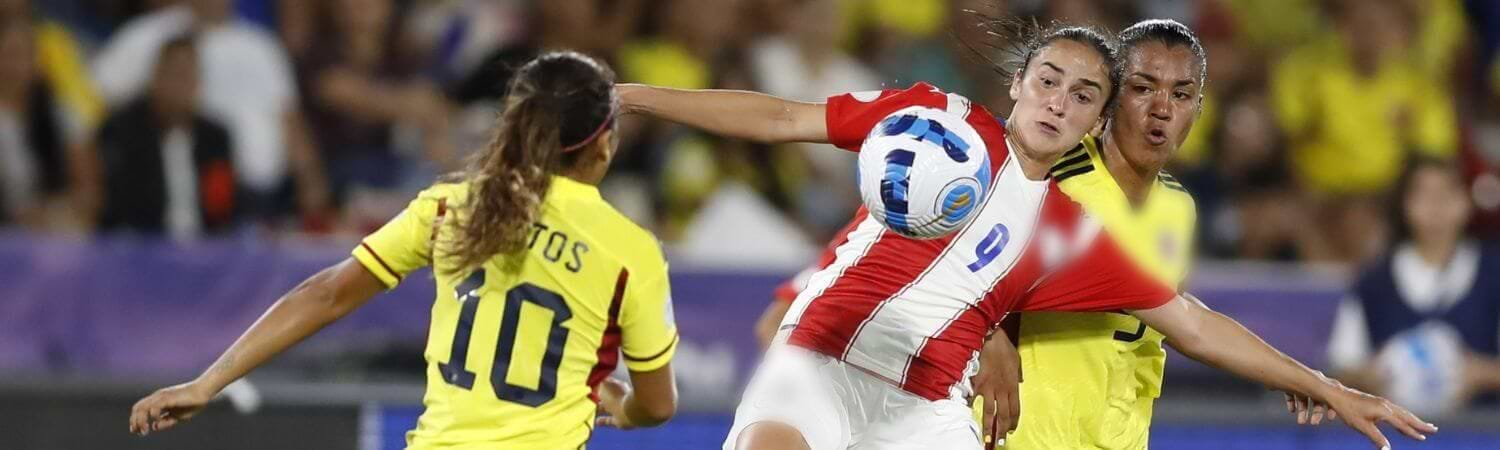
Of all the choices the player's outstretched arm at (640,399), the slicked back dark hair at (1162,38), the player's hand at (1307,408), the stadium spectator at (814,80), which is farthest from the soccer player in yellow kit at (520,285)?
the stadium spectator at (814,80)

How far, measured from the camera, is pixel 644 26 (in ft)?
30.8

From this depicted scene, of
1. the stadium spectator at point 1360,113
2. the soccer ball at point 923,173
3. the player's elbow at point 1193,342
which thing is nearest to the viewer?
the soccer ball at point 923,173

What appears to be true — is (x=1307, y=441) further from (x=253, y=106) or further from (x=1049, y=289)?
(x=253, y=106)

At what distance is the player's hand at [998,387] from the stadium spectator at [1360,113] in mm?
5560

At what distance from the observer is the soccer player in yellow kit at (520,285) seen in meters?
4.21

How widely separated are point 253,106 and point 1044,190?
5.22m

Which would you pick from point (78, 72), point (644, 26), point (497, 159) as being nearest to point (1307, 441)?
point (497, 159)

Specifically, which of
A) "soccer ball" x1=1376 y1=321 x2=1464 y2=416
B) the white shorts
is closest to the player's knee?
the white shorts

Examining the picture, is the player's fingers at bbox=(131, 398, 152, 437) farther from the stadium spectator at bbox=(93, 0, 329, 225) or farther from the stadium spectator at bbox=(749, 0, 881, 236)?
the stadium spectator at bbox=(749, 0, 881, 236)

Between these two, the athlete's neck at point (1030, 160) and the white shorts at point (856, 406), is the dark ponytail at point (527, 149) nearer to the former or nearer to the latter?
the white shorts at point (856, 406)

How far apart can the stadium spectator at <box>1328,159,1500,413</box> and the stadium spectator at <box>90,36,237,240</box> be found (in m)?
4.75

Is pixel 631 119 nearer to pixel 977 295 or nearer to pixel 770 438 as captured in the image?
pixel 977 295

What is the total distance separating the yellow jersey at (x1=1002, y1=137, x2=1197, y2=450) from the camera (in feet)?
15.0

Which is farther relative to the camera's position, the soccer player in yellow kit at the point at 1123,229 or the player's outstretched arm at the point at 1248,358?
the soccer player in yellow kit at the point at 1123,229
